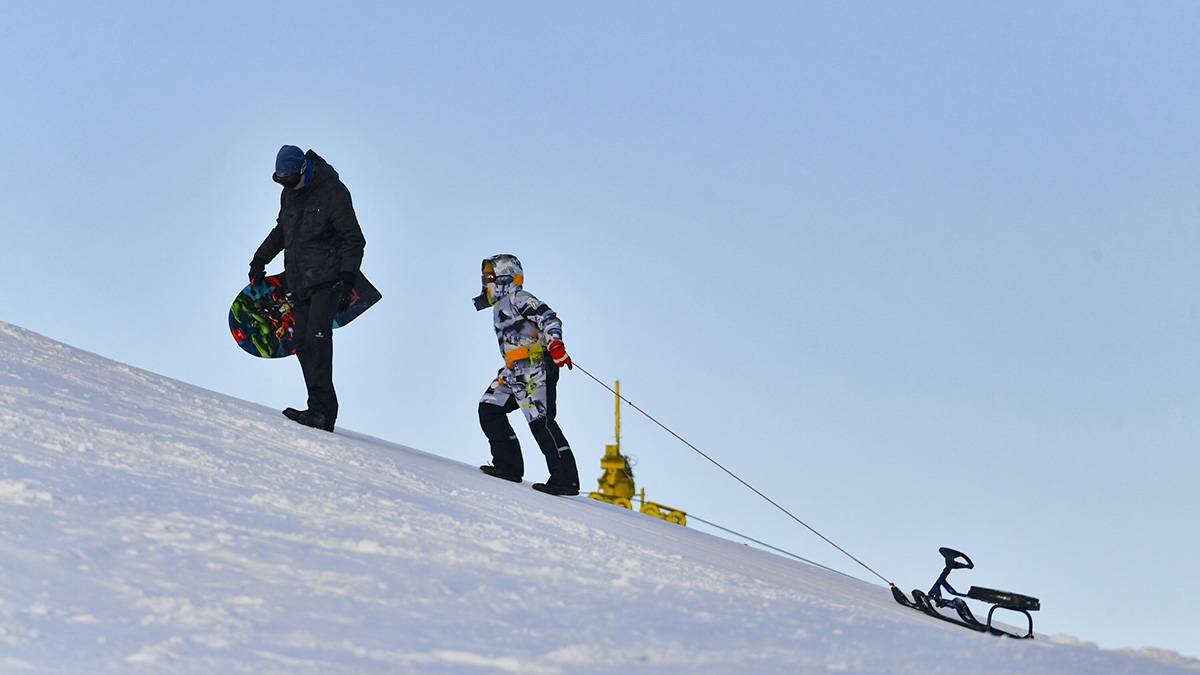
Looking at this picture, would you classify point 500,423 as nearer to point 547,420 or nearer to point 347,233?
point 547,420

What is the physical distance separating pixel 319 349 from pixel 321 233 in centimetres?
78

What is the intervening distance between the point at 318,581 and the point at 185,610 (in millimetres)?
570

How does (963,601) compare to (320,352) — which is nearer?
(963,601)

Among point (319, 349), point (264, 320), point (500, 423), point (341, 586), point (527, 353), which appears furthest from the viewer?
point (264, 320)

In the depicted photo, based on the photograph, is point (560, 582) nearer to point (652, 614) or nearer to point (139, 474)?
point (652, 614)

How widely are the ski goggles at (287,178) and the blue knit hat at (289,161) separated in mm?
15

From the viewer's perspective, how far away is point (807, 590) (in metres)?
6.32

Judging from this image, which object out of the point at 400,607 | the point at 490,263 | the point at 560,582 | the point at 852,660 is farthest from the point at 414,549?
the point at 490,263

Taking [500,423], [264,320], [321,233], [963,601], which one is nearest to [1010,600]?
[963,601]

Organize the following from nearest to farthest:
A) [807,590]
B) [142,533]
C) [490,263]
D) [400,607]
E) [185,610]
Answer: [185,610], [400,607], [142,533], [807,590], [490,263]

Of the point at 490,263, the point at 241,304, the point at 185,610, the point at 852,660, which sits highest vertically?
the point at 490,263

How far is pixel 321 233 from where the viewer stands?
9.01m

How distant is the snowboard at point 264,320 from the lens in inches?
388

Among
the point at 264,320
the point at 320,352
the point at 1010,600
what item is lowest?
the point at 1010,600
